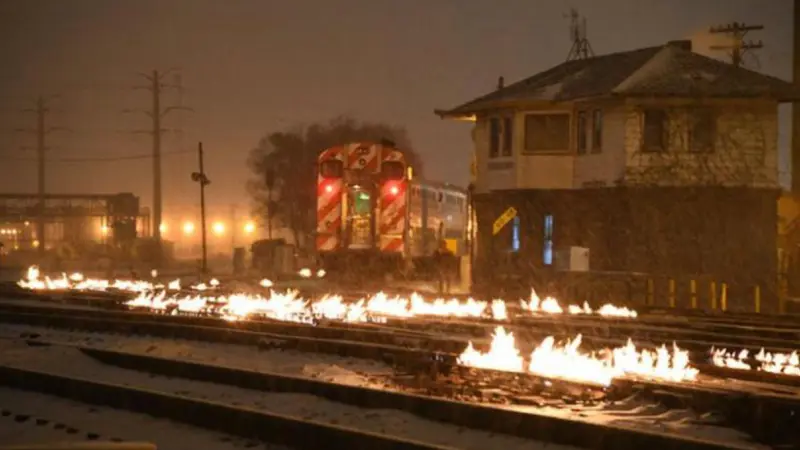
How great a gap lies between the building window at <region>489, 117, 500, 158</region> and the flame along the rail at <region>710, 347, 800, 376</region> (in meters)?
19.4

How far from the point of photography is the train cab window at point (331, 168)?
28.1 metres

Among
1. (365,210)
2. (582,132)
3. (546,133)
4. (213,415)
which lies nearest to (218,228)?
(546,133)

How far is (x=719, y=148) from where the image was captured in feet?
96.6

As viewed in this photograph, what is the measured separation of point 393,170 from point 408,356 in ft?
48.7

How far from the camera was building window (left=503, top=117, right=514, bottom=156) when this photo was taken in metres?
32.2

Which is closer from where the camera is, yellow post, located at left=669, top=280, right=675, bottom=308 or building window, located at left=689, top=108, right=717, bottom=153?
yellow post, located at left=669, top=280, right=675, bottom=308

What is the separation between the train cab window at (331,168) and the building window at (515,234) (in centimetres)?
701

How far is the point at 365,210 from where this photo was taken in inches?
1112

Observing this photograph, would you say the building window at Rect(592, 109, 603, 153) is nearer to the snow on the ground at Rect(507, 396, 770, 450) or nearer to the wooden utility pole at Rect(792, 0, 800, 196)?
the wooden utility pole at Rect(792, 0, 800, 196)

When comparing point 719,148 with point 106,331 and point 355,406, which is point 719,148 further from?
point 355,406

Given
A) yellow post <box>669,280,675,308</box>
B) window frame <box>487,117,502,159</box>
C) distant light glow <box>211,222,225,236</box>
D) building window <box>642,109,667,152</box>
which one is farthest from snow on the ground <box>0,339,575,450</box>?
distant light glow <box>211,222,225,236</box>

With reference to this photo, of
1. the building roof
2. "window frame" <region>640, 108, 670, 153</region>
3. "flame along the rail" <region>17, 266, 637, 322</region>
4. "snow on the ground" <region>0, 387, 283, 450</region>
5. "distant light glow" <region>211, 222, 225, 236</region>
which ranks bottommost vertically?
"snow on the ground" <region>0, 387, 283, 450</region>

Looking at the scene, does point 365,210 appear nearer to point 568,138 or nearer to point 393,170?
point 393,170

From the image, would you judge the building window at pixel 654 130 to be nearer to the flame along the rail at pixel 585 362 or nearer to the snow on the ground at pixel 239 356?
the flame along the rail at pixel 585 362
